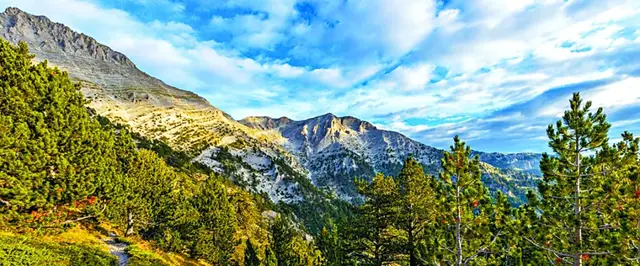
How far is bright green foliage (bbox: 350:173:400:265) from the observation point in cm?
2398

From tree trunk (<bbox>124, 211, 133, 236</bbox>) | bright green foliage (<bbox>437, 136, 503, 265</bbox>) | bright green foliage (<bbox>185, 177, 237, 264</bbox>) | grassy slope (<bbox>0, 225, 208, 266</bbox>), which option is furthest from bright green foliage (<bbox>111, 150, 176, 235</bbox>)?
bright green foliage (<bbox>437, 136, 503, 265</bbox>)

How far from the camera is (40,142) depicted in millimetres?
15844

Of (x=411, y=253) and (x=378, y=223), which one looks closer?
(x=411, y=253)

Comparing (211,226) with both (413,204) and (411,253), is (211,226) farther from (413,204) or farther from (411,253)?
(413,204)

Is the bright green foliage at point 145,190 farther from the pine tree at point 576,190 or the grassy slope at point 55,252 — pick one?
the pine tree at point 576,190

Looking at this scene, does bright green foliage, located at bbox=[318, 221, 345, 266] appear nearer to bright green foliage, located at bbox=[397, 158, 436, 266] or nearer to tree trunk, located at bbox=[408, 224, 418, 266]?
bright green foliage, located at bbox=[397, 158, 436, 266]

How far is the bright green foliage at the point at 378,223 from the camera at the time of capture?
23984 millimetres

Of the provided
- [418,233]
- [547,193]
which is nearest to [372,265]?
[418,233]

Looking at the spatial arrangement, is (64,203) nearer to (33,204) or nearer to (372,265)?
(33,204)

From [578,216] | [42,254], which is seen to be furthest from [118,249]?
[578,216]

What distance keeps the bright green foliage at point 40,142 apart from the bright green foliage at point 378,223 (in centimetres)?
1920

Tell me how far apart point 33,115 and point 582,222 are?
28.9 metres

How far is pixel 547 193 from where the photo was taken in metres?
16.2

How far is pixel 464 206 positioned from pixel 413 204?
8.36 metres
